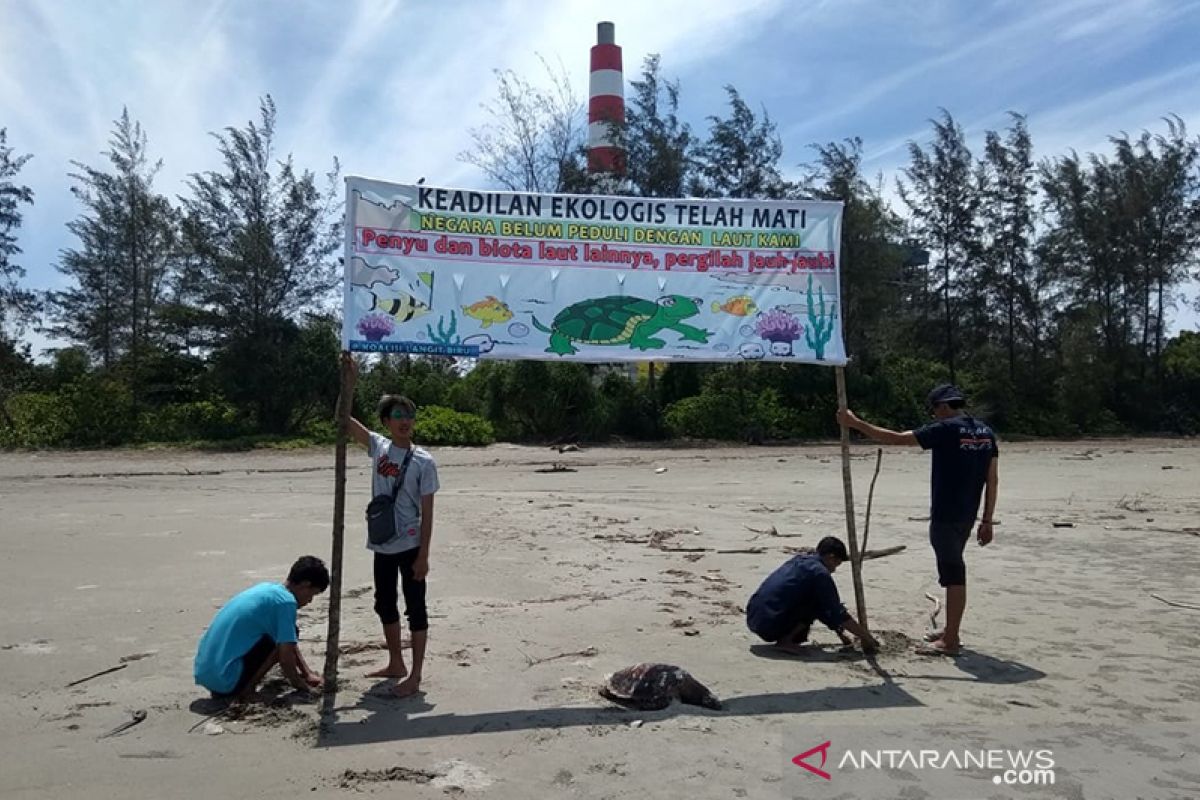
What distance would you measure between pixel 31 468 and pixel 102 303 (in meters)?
13.5

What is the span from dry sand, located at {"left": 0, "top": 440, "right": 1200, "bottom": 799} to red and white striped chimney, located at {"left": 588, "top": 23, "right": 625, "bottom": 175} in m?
23.6

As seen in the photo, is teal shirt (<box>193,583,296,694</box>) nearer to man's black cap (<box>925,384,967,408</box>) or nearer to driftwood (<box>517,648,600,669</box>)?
driftwood (<box>517,648,600,669</box>)

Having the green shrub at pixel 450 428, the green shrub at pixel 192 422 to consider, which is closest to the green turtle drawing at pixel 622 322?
the green shrub at pixel 450 428

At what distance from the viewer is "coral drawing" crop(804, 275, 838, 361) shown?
664 cm

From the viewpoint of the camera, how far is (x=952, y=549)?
654cm

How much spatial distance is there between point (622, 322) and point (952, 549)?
112 inches

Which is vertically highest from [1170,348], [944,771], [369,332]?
[1170,348]

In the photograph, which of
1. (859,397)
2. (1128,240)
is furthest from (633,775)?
(1128,240)

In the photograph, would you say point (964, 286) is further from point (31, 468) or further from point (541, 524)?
point (31, 468)

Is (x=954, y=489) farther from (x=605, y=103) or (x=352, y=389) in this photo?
(x=605, y=103)

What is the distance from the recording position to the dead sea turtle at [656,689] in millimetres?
5254

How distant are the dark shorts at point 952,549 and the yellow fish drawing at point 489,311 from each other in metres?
3.35

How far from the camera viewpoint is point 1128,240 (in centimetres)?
3875

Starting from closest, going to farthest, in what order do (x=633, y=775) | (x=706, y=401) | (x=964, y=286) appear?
(x=633, y=775) < (x=706, y=401) < (x=964, y=286)
